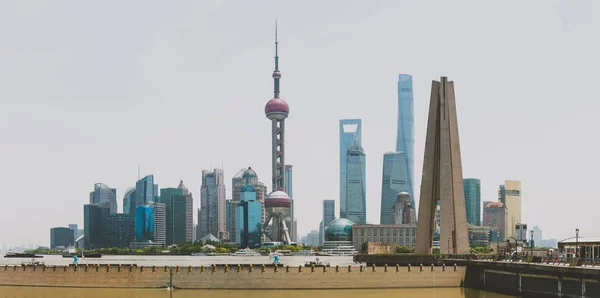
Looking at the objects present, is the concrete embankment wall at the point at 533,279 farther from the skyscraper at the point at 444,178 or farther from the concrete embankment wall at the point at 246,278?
the skyscraper at the point at 444,178

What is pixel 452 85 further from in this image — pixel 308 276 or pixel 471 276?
pixel 308 276

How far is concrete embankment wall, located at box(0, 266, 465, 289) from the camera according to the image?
75688 mm

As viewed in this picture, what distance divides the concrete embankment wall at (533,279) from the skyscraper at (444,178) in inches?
748

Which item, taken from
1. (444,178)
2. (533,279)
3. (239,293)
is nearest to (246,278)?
(239,293)

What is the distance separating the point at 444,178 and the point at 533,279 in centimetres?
3462

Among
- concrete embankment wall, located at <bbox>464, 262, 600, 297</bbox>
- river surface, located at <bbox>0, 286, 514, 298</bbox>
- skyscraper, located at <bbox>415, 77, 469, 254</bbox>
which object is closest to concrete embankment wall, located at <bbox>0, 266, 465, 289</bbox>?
river surface, located at <bbox>0, 286, 514, 298</bbox>

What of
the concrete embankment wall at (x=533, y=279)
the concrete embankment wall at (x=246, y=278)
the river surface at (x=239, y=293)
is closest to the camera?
the concrete embankment wall at (x=533, y=279)

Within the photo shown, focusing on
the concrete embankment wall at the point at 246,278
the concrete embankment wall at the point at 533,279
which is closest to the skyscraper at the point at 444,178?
the concrete embankment wall at the point at 533,279

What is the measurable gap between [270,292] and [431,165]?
3982 cm

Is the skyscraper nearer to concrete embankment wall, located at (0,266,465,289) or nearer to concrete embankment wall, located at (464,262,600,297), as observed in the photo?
concrete embankment wall, located at (464,262,600,297)

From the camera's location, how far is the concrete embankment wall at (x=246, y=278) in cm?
7569

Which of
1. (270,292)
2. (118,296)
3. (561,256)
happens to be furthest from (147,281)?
(561,256)

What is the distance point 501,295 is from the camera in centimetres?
7069

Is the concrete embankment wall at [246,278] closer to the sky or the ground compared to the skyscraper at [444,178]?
closer to the ground
